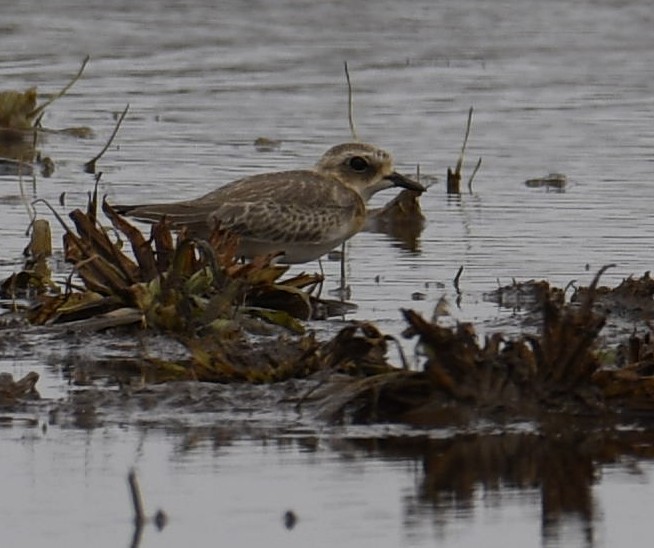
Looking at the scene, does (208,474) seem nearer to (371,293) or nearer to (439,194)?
(371,293)

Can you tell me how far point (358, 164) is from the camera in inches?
399

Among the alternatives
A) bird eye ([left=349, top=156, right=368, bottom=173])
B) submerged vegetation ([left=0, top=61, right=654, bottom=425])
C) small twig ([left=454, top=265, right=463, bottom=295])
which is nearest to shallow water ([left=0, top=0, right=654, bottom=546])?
small twig ([left=454, top=265, right=463, bottom=295])

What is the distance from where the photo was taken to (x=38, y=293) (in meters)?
8.92

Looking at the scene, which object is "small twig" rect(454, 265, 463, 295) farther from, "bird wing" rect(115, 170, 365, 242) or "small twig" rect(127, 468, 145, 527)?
"small twig" rect(127, 468, 145, 527)

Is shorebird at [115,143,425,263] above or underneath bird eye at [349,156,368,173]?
underneath

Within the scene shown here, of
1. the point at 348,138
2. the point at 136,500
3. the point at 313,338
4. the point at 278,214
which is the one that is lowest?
the point at 136,500

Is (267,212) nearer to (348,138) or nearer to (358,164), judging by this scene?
(358,164)

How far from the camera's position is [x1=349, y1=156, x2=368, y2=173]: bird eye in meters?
10.1

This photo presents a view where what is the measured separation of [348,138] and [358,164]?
3069 mm

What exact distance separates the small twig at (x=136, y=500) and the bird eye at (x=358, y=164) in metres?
4.61

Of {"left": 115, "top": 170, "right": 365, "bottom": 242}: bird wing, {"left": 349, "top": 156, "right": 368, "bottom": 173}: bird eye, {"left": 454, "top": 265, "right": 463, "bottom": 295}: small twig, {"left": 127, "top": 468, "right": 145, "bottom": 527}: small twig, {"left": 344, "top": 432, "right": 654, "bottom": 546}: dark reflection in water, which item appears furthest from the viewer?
{"left": 349, "top": 156, "right": 368, "bottom": 173}: bird eye

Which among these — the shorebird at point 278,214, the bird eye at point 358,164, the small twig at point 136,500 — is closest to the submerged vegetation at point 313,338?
the shorebird at point 278,214

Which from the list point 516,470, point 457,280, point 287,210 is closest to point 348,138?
point 287,210

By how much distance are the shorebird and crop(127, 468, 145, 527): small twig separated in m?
3.50
